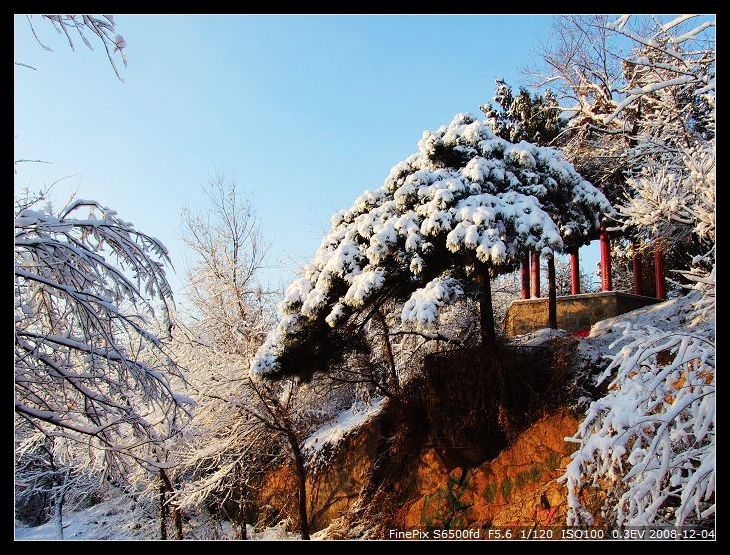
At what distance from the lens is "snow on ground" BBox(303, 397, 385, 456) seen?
10414 mm

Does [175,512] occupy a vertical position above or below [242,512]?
above

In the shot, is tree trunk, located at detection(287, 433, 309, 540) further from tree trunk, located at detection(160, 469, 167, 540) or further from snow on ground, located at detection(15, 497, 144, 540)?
snow on ground, located at detection(15, 497, 144, 540)

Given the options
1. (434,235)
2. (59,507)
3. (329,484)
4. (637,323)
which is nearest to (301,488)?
(329,484)

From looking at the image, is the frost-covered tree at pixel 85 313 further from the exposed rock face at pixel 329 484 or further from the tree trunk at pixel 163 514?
the tree trunk at pixel 163 514

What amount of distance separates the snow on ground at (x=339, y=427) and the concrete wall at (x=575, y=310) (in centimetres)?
335

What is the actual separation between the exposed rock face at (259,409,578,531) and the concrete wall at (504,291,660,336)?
4.17m

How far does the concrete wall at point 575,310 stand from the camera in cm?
1105

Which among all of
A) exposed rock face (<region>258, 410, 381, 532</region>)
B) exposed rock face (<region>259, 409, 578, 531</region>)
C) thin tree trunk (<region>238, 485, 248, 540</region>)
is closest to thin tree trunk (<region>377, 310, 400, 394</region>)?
exposed rock face (<region>258, 410, 381, 532</region>)

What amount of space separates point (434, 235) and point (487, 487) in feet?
11.4

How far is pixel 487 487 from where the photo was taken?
735 centimetres

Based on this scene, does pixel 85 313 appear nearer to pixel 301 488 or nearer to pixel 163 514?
pixel 301 488

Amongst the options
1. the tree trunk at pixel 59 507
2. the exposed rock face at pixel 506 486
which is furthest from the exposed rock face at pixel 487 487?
the tree trunk at pixel 59 507
